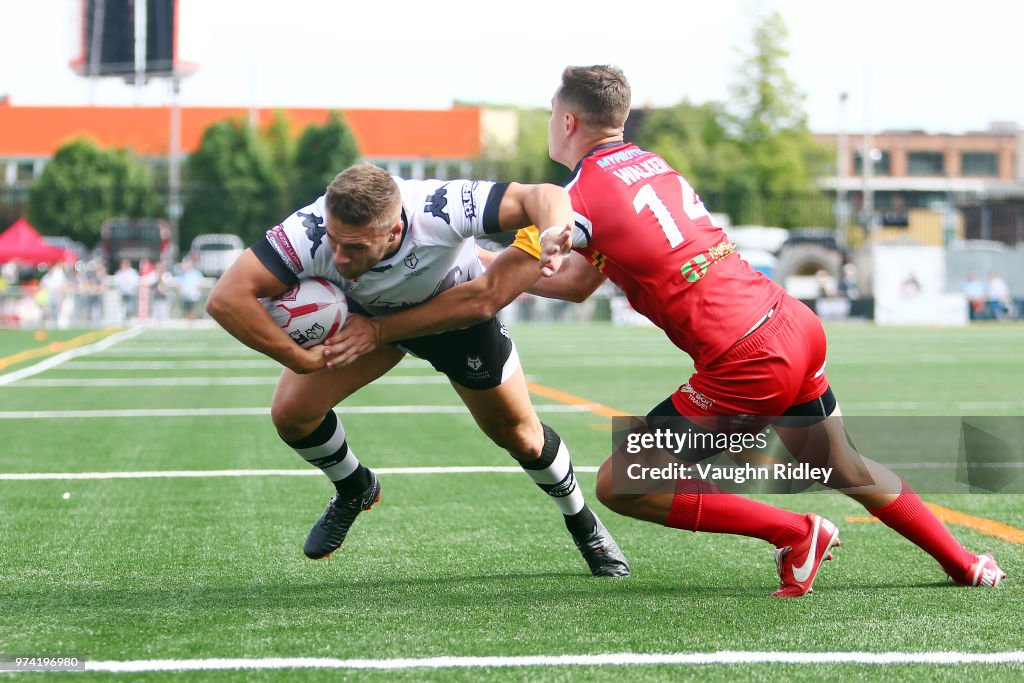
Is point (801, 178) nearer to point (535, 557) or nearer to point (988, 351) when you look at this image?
point (988, 351)

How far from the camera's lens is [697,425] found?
14.3 feet

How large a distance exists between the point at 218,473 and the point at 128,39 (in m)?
68.3

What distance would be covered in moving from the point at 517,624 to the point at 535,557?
1.25 metres

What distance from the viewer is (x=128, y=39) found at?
2793 inches

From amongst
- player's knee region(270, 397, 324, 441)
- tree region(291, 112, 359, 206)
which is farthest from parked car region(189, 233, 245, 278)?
player's knee region(270, 397, 324, 441)

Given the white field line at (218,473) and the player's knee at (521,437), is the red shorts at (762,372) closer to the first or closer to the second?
the player's knee at (521,437)

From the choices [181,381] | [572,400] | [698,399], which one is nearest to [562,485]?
[698,399]

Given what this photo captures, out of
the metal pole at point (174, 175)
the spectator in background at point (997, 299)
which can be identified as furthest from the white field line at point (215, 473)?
the metal pole at point (174, 175)

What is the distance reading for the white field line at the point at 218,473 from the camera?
7.65m

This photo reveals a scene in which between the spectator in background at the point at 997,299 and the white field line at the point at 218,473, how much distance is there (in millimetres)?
30596

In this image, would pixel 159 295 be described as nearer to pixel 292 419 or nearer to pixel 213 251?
pixel 213 251

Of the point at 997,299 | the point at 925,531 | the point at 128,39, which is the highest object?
the point at 128,39

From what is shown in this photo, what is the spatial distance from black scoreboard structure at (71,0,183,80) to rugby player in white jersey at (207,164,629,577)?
2686 inches

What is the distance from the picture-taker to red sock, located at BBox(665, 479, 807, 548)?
4.54 meters
